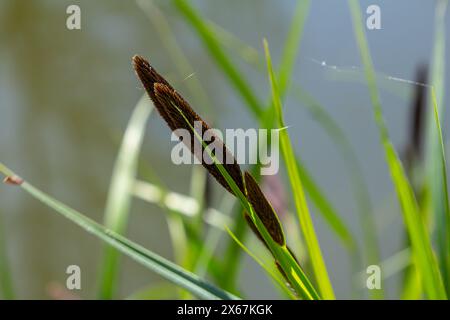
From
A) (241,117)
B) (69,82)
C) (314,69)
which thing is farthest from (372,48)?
(69,82)

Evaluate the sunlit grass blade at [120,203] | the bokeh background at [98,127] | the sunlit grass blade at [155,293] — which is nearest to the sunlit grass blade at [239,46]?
the sunlit grass blade at [120,203]

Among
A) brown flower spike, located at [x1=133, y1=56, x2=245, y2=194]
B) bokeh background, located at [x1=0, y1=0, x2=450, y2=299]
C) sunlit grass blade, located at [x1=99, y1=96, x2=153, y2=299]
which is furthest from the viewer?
bokeh background, located at [x1=0, y1=0, x2=450, y2=299]

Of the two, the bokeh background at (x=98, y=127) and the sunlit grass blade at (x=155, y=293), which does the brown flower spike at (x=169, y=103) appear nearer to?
the sunlit grass blade at (x=155, y=293)

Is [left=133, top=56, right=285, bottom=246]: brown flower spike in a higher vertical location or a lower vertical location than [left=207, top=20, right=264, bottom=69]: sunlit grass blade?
lower

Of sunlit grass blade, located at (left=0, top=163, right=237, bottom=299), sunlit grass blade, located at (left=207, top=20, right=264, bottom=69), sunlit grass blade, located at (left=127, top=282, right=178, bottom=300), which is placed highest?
sunlit grass blade, located at (left=207, top=20, right=264, bottom=69)

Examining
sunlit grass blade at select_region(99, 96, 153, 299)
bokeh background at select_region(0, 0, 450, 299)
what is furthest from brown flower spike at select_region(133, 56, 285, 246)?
bokeh background at select_region(0, 0, 450, 299)

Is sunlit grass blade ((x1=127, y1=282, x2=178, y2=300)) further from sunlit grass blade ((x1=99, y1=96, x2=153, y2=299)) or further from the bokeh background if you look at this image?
the bokeh background

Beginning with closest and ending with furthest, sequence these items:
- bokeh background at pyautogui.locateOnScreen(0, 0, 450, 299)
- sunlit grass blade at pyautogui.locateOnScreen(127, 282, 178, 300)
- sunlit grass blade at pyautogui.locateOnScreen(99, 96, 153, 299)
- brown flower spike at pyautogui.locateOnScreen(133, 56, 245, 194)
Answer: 1. brown flower spike at pyautogui.locateOnScreen(133, 56, 245, 194)
2. sunlit grass blade at pyautogui.locateOnScreen(99, 96, 153, 299)
3. sunlit grass blade at pyautogui.locateOnScreen(127, 282, 178, 300)
4. bokeh background at pyautogui.locateOnScreen(0, 0, 450, 299)

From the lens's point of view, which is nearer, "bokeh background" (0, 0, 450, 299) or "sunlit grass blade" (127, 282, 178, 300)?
"sunlit grass blade" (127, 282, 178, 300)
